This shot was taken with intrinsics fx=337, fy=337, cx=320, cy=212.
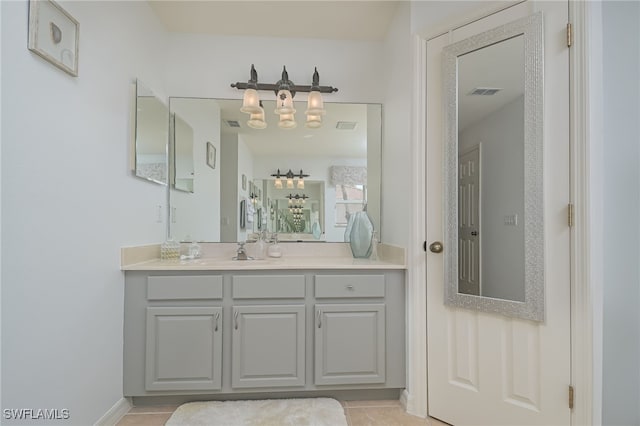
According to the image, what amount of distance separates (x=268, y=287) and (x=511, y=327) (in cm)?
132

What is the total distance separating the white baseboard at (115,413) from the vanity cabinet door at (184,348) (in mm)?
157

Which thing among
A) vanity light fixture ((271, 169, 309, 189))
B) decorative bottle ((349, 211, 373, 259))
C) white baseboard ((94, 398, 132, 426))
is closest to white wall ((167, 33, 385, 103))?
vanity light fixture ((271, 169, 309, 189))

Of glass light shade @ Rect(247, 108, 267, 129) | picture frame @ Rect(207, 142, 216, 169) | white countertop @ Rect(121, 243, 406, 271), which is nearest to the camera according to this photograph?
white countertop @ Rect(121, 243, 406, 271)

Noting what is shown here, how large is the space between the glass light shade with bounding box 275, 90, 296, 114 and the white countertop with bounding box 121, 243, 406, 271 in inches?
40.5

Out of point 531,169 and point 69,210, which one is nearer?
point 69,210

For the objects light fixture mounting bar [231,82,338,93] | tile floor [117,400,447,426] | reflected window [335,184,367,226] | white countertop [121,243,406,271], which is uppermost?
light fixture mounting bar [231,82,338,93]

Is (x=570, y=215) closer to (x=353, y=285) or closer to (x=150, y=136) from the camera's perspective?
(x=353, y=285)

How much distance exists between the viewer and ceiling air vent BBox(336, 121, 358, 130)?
266 cm

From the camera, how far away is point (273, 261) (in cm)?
233

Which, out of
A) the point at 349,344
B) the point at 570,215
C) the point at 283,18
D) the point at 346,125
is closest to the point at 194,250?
the point at 349,344

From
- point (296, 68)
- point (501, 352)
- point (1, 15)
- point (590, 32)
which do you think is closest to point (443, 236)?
point (501, 352)

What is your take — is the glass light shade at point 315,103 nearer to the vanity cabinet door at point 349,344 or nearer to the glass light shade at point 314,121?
the glass light shade at point 314,121

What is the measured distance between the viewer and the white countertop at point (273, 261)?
199cm

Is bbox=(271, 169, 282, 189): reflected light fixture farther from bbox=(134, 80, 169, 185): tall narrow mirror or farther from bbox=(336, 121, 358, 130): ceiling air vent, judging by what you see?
bbox=(134, 80, 169, 185): tall narrow mirror
